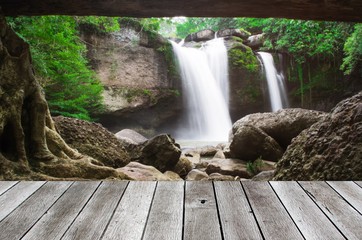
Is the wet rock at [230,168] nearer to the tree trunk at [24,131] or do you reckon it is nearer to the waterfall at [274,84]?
the tree trunk at [24,131]

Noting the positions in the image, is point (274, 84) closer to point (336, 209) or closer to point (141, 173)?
point (141, 173)

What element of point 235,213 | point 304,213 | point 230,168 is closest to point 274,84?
point 230,168

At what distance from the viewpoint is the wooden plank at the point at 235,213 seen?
180 centimetres

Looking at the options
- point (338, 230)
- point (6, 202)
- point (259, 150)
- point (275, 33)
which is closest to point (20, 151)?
point (6, 202)

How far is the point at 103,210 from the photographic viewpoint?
A: 6.95 ft

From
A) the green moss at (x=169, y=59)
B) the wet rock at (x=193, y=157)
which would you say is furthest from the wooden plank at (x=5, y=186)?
the green moss at (x=169, y=59)

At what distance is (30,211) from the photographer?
83.2 inches

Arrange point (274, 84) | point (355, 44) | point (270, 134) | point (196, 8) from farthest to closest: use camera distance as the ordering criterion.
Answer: point (274, 84)
point (355, 44)
point (270, 134)
point (196, 8)

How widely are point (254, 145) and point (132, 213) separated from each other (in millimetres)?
6026

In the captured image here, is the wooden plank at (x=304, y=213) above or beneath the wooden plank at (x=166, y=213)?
beneath

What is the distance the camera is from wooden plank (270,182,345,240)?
1808mm

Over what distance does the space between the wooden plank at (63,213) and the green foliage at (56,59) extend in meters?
4.33

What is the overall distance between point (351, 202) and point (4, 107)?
10.7 ft

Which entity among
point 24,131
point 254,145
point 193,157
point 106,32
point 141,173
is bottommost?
point 193,157
